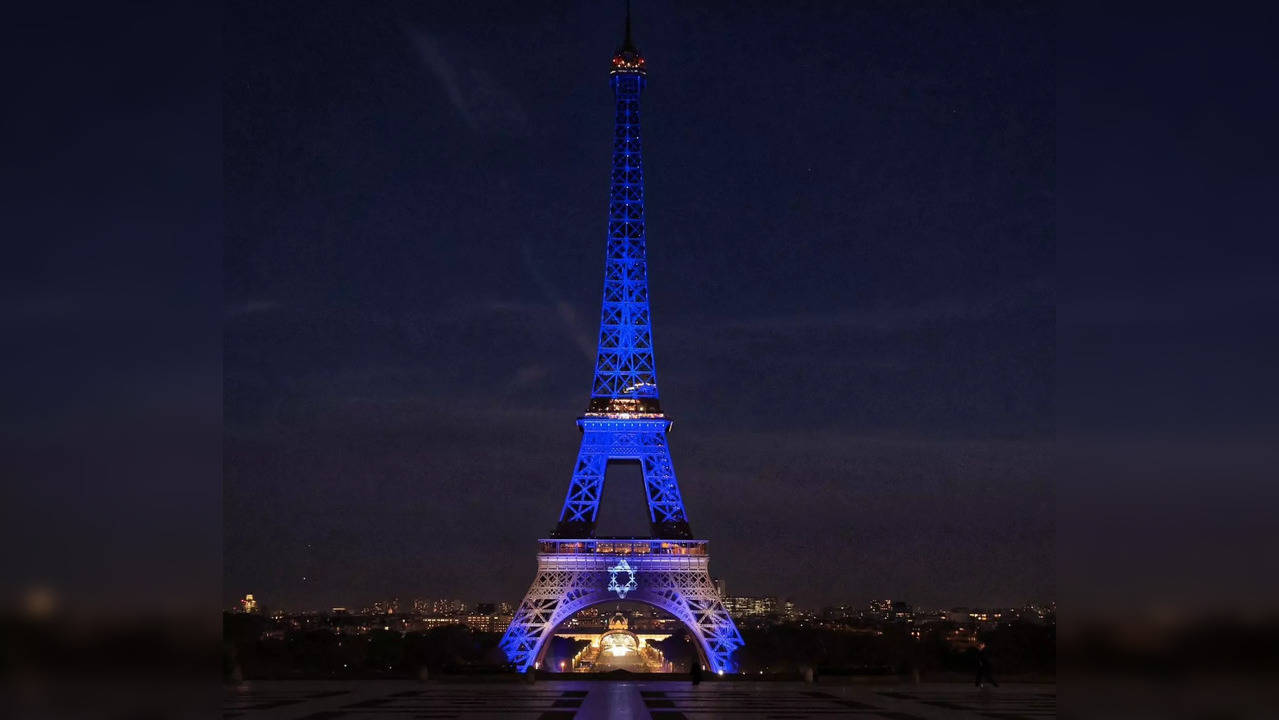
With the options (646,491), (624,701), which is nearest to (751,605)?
(646,491)

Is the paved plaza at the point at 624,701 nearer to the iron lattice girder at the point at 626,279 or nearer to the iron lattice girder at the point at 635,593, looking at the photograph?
the iron lattice girder at the point at 635,593

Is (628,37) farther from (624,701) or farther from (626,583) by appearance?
(624,701)

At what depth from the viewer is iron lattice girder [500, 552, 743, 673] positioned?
64938mm

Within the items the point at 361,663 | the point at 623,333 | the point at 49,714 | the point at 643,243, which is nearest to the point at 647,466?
the point at 623,333

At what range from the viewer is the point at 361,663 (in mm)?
66938

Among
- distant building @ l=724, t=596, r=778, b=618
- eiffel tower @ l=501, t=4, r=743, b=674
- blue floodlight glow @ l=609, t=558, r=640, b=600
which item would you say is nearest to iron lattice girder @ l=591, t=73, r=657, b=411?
eiffel tower @ l=501, t=4, r=743, b=674

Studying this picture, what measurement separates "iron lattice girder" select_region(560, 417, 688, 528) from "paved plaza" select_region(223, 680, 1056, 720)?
95.0 ft

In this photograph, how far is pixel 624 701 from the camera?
3159 cm

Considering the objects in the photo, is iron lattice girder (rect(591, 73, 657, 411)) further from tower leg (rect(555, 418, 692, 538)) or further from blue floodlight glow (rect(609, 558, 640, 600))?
blue floodlight glow (rect(609, 558, 640, 600))

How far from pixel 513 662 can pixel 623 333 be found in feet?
68.3

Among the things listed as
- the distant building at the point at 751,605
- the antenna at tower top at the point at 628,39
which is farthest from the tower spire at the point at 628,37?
the distant building at the point at 751,605

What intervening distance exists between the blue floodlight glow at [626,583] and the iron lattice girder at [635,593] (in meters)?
0.19

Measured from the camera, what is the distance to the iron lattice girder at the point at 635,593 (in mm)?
64938

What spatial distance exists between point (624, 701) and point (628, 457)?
128ft
